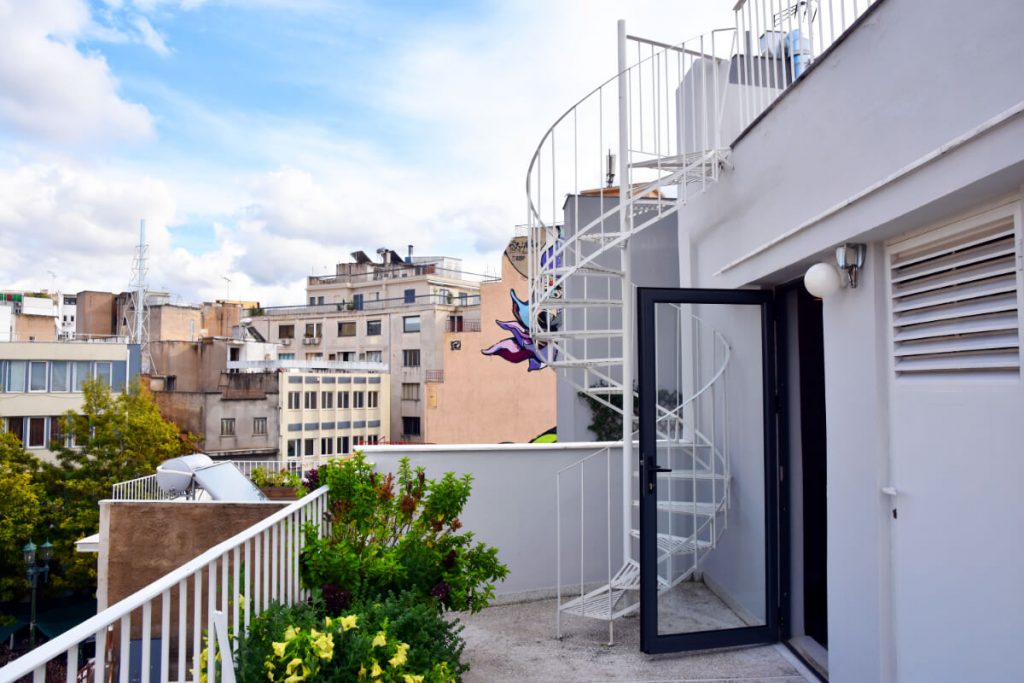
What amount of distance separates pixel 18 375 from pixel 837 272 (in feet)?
86.3

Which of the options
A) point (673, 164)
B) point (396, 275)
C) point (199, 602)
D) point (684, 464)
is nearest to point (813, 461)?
point (684, 464)

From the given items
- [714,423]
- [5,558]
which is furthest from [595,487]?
[5,558]

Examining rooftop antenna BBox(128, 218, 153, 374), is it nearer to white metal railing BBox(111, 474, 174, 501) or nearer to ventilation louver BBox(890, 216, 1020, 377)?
white metal railing BBox(111, 474, 174, 501)

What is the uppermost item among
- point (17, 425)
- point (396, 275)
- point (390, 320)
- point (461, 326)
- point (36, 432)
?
point (396, 275)

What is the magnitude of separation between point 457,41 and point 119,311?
130 feet

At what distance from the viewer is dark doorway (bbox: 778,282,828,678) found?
378cm

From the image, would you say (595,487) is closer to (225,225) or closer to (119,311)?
(119,311)

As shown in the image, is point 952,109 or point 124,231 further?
point 124,231

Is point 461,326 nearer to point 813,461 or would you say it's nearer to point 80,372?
point 80,372

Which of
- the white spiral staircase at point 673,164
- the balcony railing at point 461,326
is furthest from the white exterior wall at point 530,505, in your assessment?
the balcony railing at point 461,326

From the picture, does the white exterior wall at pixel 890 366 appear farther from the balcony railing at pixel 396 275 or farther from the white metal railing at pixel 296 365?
the balcony railing at pixel 396 275

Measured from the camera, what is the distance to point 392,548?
10.5ft

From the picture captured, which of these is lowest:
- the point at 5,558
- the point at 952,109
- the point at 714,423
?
the point at 5,558

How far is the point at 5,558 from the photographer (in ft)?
51.6
